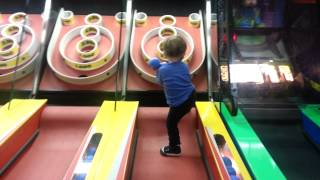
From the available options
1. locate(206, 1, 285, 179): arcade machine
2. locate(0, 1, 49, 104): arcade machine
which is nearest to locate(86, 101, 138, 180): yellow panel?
locate(206, 1, 285, 179): arcade machine

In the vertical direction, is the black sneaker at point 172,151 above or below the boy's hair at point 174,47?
below

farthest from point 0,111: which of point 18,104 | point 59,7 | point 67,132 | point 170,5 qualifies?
point 170,5

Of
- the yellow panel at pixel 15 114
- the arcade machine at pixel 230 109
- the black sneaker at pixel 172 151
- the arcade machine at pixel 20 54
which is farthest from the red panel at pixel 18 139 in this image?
the arcade machine at pixel 230 109

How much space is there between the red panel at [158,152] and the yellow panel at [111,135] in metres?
0.18

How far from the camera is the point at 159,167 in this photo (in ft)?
6.68

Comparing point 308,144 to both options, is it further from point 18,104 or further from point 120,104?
point 18,104

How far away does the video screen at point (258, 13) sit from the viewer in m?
2.93

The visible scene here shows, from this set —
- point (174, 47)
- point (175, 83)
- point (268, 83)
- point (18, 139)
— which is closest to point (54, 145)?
point (18, 139)

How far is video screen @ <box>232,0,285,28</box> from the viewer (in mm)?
2934

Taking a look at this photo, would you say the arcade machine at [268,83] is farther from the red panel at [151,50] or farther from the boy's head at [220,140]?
the red panel at [151,50]

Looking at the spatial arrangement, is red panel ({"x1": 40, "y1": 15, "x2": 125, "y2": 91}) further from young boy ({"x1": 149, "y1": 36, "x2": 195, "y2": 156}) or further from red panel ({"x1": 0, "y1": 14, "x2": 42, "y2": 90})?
young boy ({"x1": 149, "y1": 36, "x2": 195, "y2": 156})

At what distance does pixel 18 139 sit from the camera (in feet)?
6.77

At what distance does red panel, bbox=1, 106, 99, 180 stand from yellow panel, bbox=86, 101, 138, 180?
0.23m

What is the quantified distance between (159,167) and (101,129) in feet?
1.40
